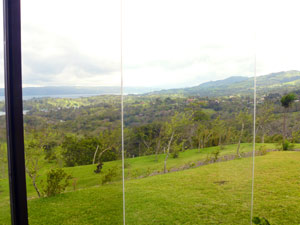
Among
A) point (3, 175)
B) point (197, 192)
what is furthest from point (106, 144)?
point (197, 192)

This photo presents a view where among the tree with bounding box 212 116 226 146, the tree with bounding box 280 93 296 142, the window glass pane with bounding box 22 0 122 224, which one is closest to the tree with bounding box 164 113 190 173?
the tree with bounding box 212 116 226 146

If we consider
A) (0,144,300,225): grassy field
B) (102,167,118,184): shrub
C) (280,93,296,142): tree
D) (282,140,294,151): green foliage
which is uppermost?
(280,93,296,142): tree

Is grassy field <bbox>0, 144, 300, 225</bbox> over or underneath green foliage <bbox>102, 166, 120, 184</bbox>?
underneath

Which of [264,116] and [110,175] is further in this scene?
[264,116]

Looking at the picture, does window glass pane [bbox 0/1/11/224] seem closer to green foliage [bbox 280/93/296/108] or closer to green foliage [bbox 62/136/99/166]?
green foliage [bbox 62/136/99/166]

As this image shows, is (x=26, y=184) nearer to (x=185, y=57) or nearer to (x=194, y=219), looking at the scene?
(x=194, y=219)

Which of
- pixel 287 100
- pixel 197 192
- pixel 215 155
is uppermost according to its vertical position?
pixel 287 100

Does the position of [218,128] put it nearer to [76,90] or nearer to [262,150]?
[262,150]
